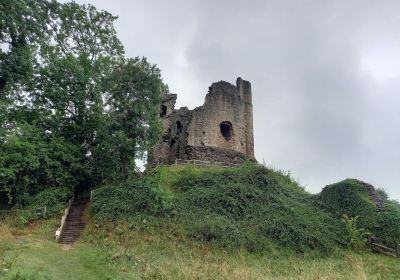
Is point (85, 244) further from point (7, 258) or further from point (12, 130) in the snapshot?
point (12, 130)

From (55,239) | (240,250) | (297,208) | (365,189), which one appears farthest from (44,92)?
(365,189)

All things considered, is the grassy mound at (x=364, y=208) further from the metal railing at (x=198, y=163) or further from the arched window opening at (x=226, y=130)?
the arched window opening at (x=226, y=130)

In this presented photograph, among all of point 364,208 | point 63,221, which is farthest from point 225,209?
point 63,221

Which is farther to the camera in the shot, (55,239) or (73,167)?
(73,167)

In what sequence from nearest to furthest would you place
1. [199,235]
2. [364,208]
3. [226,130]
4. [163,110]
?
[199,235] < [364,208] < [226,130] < [163,110]

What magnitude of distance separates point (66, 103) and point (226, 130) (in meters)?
12.2

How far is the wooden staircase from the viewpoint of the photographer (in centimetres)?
1519

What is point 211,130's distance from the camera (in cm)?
2642

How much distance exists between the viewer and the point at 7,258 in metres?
10.8

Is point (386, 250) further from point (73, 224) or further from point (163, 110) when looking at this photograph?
point (163, 110)

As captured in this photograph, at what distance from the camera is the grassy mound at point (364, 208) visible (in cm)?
1688

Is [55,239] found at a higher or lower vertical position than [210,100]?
lower

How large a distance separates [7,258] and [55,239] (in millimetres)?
4348

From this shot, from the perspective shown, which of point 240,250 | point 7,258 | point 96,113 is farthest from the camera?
point 96,113
